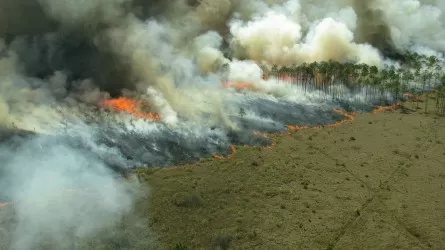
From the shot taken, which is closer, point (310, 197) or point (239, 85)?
point (310, 197)

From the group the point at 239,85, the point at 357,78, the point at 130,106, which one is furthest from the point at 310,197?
the point at 357,78

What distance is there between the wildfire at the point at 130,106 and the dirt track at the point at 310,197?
23.4m

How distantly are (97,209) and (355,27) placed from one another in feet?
483

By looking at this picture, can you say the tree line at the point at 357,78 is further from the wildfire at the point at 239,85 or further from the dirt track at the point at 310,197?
the dirt track at the point at 310,197

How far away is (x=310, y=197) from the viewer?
67938 mm

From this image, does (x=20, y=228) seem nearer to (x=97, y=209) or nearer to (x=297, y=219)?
(x=97, y=209)

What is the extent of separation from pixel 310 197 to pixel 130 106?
49.5 meters


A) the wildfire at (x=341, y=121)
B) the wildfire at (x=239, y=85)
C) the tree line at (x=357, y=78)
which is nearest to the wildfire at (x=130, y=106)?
the wildfire at (x=239, y=85)

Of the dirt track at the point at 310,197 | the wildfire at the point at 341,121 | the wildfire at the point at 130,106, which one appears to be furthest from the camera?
the wildfire at the point at 341,121

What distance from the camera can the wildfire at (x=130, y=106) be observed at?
9738 cm

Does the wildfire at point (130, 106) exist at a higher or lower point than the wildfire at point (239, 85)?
lower

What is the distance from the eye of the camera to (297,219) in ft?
202

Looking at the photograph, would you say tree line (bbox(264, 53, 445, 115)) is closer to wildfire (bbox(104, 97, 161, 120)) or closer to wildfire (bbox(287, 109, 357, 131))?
wildfire (bbox(287, 109, 357, 131))

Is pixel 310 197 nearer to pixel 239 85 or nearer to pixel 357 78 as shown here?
pixel 239 85
